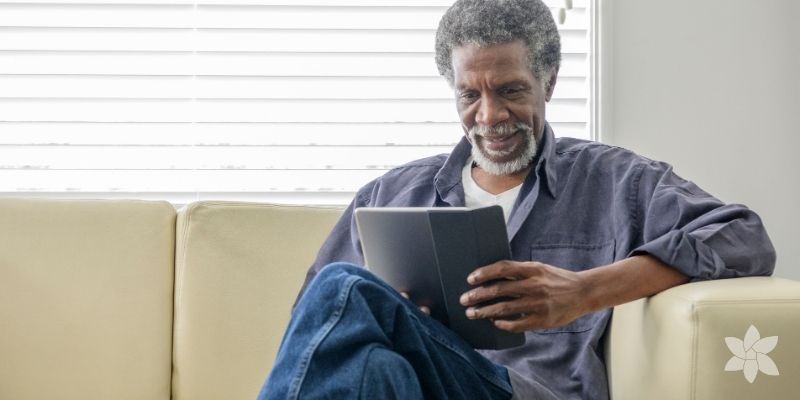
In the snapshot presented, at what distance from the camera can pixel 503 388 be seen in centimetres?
137

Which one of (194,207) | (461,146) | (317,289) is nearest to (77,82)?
(194,207)

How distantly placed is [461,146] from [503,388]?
0.70 metres

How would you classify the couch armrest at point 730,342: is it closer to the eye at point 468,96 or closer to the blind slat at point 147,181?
the eye at point 468,96

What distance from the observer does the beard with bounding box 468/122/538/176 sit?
1.82 meters

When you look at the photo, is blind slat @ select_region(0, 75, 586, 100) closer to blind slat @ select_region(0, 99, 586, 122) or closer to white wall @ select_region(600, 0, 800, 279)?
blind slat @ select_region(0, 99, 586, 122)

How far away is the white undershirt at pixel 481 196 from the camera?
6.04ft

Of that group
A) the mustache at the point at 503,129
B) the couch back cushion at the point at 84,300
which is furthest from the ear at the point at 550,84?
the couch back cushion at the point at 84,300

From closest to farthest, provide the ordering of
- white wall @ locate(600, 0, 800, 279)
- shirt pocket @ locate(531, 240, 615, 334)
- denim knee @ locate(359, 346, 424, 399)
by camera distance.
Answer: denim knee @ locate(359, 346, 424, 399) < shirt pocket @ locate(531, 240, 615, 334) < white wall @ locate(600, 0, 800, 279)

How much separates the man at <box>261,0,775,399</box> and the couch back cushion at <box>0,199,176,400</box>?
16.1 inches

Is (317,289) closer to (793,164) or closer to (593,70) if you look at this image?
(593,70)

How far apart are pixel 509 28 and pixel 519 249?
42cm

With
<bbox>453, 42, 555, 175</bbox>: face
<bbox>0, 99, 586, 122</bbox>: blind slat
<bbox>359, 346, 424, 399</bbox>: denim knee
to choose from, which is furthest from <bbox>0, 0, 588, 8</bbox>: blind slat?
<bbox>359, 346, 424, 399</bbox>: denim knee

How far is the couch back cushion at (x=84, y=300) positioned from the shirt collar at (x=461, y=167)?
2.04 ft

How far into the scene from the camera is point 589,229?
1740 mm
